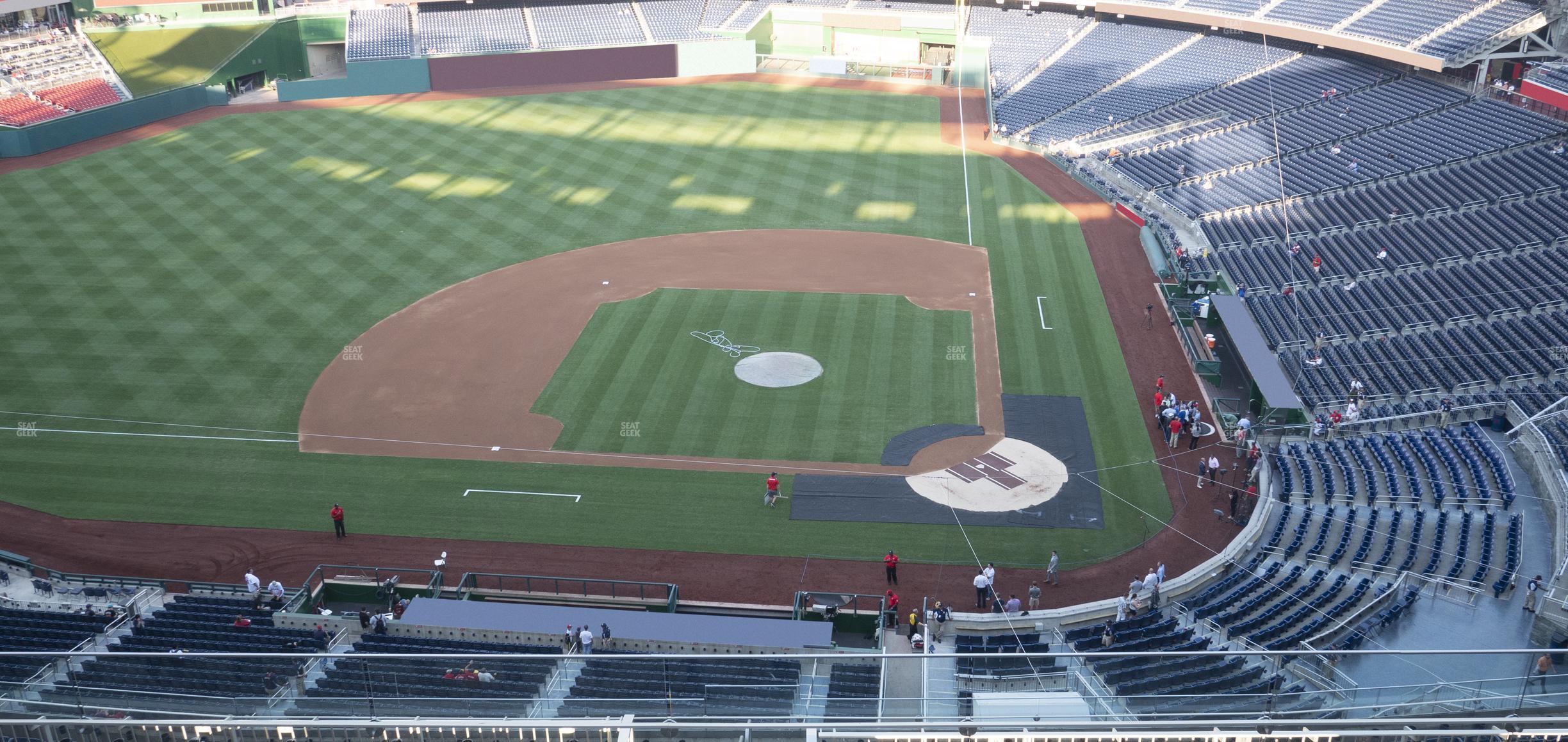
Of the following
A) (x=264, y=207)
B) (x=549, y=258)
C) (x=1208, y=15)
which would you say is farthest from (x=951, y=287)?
(x=1208, y=15)

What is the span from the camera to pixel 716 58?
6588 cm

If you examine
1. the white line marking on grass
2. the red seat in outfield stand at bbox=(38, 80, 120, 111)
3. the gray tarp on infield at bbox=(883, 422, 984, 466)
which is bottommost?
the gray tarp on infield at bbox=(883, 422, 984, 466)

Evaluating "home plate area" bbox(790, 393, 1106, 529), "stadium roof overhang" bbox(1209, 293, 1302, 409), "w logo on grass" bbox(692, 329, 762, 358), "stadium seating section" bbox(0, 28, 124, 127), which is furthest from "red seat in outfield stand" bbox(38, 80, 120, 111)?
"stadium roof overhang" bbox(1209, 293, 1302, 409)

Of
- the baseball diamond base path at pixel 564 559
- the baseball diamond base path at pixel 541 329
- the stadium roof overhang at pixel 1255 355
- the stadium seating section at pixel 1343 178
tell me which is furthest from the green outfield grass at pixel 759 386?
the stadium seating section at pixel 1343 178

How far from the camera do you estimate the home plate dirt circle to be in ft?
86.1

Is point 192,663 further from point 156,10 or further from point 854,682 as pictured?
point 156,10

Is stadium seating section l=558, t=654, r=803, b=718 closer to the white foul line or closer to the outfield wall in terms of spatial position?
the white foul line

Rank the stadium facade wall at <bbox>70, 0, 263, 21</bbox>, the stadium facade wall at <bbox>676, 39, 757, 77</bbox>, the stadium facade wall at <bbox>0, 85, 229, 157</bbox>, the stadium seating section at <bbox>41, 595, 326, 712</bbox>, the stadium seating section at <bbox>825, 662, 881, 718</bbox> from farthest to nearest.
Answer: the stadium facade wall at <bbox>676, 39, 757, 77</bbox>
the stadium facade wall at <bbox>70, 0, 263, 21</bbox>
the stadium facade wall at <bbox>0, 85, 229, 157</bbox>
the stadium seating section at <bbox>825, 662, 881, 718</bbox>
the stadium seating section at <bbox>41, 595, 326, 712</bbox>

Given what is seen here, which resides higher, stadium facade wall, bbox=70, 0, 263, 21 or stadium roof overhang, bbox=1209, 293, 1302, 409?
stadium facade wall, bbox=70, 0, 263, 21

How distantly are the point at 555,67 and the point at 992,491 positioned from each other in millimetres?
43708

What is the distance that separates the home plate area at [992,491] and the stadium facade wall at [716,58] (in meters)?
41.7

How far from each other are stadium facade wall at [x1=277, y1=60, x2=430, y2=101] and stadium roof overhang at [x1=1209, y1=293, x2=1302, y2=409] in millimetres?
41946

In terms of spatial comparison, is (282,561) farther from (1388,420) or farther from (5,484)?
(1388,420)

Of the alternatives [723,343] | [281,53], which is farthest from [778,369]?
[281,53]
